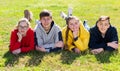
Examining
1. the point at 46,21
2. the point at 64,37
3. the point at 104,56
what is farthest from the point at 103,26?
the point at 46,21

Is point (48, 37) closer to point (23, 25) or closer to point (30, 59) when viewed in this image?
point (23, 25)

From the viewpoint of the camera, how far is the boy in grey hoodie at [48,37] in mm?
8766

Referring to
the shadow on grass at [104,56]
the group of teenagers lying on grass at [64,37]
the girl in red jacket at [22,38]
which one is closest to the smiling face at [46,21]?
the group of teenagers lying on grass at [64,37]

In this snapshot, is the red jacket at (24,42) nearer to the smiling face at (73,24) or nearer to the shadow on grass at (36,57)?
the shadow on grass at (36,57)

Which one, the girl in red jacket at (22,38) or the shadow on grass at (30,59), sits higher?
the girl in red jacket at (22,38)

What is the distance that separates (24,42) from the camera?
8797 millimetres

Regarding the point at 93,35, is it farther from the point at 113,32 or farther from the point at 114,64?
the point at 114,64

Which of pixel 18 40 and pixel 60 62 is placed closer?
pixel 60 62

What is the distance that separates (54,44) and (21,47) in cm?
90

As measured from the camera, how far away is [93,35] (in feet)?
29.0

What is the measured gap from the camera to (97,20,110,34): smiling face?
8487 mm

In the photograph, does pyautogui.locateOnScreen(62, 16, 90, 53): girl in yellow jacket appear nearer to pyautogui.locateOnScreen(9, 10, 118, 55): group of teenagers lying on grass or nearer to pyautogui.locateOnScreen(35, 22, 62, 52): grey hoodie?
pyautogui.locateOnScreen(9, 10, 118, 55): group of teenagers lying on grass

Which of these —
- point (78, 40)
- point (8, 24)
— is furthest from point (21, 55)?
point (8, 24)

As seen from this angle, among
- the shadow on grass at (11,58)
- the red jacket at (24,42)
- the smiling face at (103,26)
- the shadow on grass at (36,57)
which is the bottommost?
the shadow on grass at (36,57)
